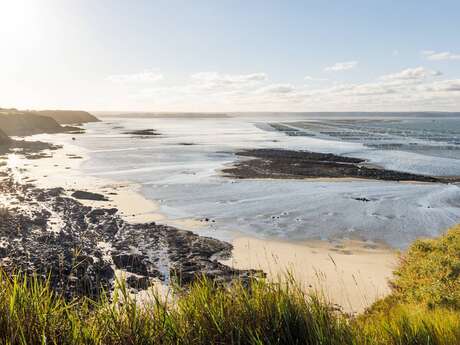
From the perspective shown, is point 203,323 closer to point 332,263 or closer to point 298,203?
point 332,263

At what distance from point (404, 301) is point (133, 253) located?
9.83 m

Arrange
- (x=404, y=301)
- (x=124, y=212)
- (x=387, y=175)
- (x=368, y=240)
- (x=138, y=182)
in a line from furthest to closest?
(x=387, y=175)
(x=138, y=182)
(x=124, y=212)
(x=368, y=240)
(x=404, y=301)

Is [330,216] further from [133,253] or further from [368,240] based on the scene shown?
[133,253]

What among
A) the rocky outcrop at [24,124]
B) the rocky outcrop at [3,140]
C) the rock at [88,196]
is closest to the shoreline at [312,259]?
the rock at [88,196]

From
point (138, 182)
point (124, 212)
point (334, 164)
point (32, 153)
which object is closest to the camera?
point (124, 212)

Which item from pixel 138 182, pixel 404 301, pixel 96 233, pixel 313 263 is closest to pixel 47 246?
pixel 96 233

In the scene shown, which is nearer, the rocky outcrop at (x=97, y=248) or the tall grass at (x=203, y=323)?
the tall grass at (x=203, y=323)

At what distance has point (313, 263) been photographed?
15.6 metres

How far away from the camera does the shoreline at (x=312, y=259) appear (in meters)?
12.8

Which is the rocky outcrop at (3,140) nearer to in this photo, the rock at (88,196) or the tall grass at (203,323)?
the rock at (88,196)

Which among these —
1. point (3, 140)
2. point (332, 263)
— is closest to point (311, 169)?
point (332, 263)

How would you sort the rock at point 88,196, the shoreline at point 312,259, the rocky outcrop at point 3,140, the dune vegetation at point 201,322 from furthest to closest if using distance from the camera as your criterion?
the rocky outcrop at point 3,140 < the rock at point 88,196 < the shoreline at point 312,259 < the dune vegetation at point 201,322

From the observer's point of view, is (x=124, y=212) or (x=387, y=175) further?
(x=387, y=175)

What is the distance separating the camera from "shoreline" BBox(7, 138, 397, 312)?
41.9 ft
